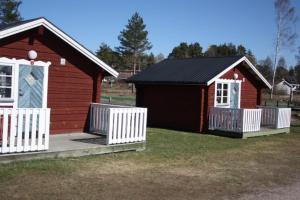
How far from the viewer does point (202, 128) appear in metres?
19.0

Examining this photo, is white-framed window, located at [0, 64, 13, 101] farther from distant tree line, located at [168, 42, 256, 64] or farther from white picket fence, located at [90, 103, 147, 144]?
distant tree line, located at [168, 42, 256, 64]

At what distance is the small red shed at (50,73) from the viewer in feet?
40.2

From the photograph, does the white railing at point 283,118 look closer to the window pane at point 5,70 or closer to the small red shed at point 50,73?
the small red shed at point 50,73

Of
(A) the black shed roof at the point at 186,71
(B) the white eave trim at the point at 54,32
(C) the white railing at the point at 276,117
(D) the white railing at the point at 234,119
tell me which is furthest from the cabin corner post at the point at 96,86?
(C) the white railing at the point at 276,117

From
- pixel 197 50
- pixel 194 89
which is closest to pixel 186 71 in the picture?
pixel 194 89

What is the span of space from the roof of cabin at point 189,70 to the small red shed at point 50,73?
209 inches

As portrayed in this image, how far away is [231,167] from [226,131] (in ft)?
23.0

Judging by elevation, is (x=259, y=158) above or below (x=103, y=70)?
below

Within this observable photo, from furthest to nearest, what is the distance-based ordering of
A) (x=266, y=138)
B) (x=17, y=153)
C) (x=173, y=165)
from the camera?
(x=266, y=138) < (x=173, y=165) < (x=17, y=153)

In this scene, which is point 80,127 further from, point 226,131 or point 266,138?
point 266,138

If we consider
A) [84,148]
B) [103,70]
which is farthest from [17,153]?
[103,70]

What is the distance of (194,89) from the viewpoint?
19.3 meters

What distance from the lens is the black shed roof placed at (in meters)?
19.1

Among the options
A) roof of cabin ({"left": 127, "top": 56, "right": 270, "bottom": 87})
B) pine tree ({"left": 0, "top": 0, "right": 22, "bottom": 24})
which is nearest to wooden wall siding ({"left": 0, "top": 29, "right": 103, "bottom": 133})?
roof of cabin ({"left": 127, "top": 56, "right": 270, "bottom": 87})
